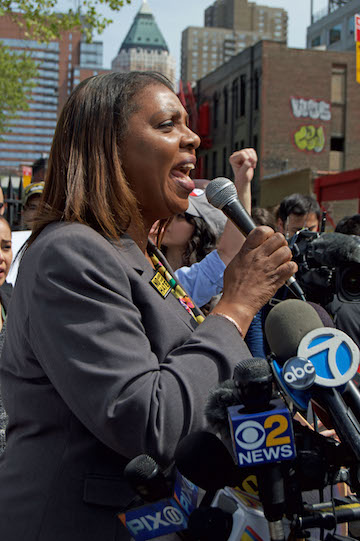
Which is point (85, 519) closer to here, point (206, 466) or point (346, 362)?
point (206, 466)

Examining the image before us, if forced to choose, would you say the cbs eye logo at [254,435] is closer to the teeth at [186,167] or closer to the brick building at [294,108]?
the teeth at [186,167]

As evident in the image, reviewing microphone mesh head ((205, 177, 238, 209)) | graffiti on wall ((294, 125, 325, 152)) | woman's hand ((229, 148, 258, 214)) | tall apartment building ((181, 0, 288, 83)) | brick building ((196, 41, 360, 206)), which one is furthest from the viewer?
tall apartment building ((181, 0, 288, 83))

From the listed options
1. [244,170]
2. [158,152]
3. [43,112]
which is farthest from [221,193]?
[43,112]

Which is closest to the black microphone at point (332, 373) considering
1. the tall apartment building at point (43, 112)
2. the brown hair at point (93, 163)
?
the brown hair at point (93, 163)

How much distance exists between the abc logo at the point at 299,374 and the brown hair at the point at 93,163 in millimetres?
616

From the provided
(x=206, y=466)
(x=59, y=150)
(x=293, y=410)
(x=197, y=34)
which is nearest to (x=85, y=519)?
(x=206, y=466)

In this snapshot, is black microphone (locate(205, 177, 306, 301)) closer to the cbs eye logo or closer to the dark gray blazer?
the dark gray blazer

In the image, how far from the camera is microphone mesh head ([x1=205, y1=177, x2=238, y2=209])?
6.22 ft

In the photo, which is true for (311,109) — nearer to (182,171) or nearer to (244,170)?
(244,170)

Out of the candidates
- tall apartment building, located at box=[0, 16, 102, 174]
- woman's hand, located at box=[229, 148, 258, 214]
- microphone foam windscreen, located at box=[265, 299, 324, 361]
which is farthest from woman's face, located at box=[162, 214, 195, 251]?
tall apartment building, located at box=[0, 16, 102, 174]

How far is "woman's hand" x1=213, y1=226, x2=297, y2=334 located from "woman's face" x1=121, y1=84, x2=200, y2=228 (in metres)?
0.32

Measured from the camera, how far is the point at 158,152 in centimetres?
166

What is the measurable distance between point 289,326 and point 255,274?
0.26m

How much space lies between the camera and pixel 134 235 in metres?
1.72
